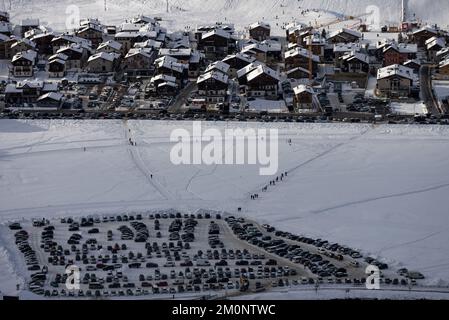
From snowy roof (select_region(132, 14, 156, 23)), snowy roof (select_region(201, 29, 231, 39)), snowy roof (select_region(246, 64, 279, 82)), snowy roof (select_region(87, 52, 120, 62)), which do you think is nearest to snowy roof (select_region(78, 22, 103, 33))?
snowy roof (select_region(132, 14, 156, 23))

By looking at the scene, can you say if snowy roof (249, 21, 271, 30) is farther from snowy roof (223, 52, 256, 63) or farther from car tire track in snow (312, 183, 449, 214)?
car tire track in snow (312, 183, 449, 214)

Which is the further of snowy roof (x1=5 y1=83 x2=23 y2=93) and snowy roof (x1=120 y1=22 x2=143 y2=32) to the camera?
snowy roof (x1=120 y1=22 x2=143 y2=32)

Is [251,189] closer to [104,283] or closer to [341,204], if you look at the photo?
[341,204]

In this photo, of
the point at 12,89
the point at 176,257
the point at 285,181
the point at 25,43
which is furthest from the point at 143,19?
the point at 176,257

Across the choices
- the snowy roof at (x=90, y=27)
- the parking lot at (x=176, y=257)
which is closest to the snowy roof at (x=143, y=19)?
the snowy roof at (x=90, y=27)

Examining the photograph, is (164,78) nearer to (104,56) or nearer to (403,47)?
(104,56)

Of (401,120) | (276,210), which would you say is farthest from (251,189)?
(401,120)
